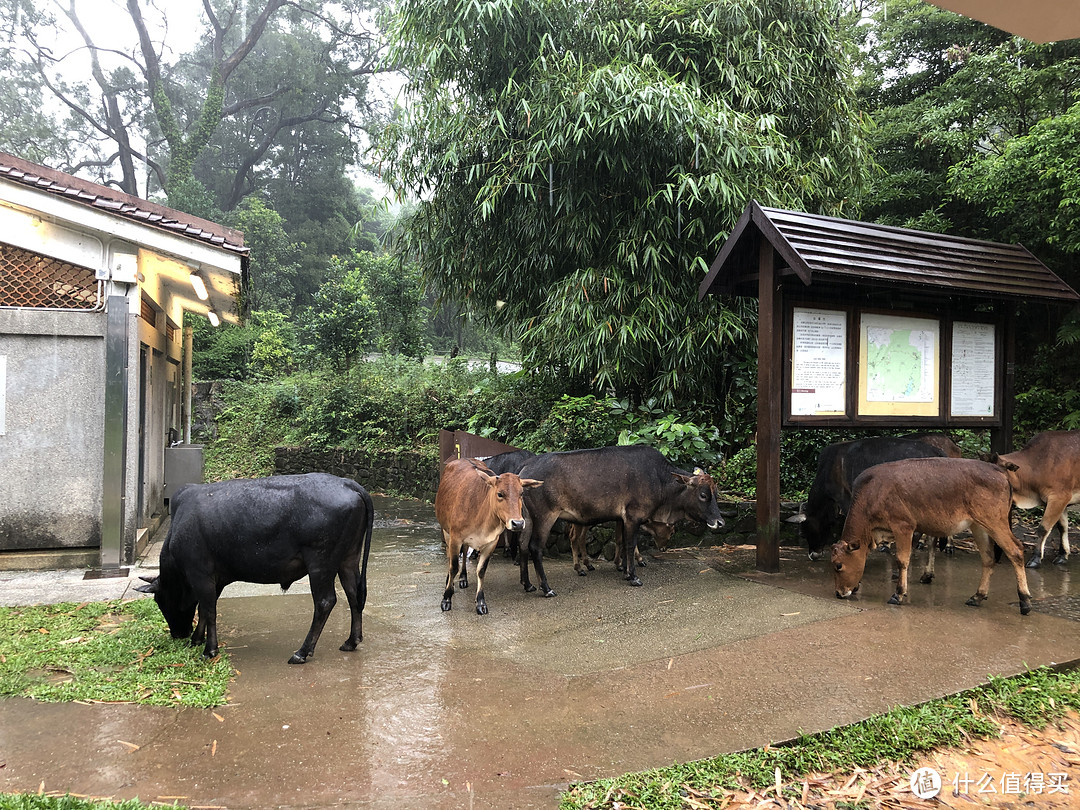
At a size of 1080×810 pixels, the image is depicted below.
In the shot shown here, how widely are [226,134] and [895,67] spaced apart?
30802mm

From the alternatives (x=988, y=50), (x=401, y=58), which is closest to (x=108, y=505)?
(x=401, y=58)

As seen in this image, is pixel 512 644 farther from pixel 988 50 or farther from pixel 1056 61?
pixel 988 50

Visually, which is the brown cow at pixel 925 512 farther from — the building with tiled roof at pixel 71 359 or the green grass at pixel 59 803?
the building with tiled roof at pixel 71 359

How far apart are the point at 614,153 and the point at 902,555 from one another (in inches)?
224

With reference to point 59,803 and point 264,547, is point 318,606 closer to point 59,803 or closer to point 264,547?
point 264,547

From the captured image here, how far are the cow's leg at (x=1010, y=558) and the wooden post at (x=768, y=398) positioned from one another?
1.59 m

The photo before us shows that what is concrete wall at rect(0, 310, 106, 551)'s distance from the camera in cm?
704

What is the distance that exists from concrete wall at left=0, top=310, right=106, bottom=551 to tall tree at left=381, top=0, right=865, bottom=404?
16.0ft

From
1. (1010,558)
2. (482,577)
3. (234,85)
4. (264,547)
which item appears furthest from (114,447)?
(234,85)

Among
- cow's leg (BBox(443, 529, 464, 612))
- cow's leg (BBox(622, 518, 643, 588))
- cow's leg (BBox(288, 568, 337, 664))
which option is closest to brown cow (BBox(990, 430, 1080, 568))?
cow's leg (BBox(622, 518, 643, 588))

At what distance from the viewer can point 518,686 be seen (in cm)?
428

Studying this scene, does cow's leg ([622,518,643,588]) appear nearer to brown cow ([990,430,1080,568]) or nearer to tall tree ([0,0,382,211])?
brown cow ([990,430,1080,568])

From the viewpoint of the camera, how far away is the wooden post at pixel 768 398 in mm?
6555

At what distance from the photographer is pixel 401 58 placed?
1098 cm
